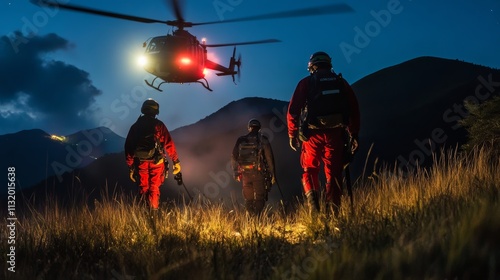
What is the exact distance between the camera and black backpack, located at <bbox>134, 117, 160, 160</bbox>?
27.5 feet

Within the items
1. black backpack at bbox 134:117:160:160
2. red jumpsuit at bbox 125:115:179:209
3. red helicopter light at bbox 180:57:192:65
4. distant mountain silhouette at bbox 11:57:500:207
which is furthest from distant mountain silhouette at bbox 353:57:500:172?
black backpack at bbox 134:117:160:160

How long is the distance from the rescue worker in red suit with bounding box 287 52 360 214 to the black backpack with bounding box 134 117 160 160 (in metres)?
2.76

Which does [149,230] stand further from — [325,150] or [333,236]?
[325,150]

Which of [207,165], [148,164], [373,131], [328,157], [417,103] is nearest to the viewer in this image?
[328,157]

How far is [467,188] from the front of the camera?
5078 mm

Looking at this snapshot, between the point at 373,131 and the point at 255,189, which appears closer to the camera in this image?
the point at 255,189

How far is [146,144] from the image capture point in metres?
8.41

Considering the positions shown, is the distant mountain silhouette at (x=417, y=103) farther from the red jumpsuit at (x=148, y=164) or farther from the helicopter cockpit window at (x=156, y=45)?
the red jumpsuit at (x=148, y=164)

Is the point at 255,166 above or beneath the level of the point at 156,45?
beneath

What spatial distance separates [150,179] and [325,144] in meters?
3.44

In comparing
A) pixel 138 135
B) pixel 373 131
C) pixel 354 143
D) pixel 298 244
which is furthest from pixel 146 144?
pixel 373 131

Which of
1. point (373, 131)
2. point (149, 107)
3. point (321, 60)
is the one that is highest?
point (373, 131)

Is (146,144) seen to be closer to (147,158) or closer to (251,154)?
(147,158)

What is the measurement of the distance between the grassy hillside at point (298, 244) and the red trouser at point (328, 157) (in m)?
0.44
